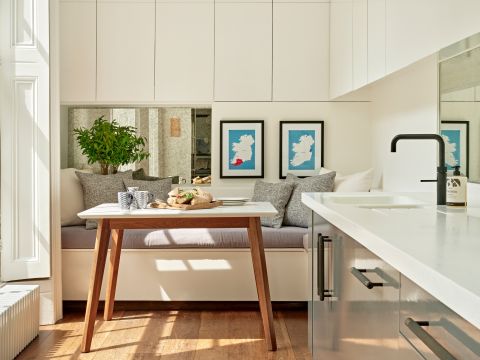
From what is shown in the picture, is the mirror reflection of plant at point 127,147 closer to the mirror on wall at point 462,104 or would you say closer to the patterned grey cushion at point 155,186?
the patterned grey cushion at point 155,186

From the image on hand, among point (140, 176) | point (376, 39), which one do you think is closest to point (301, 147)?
point (140, 176)

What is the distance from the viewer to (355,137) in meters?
5.51

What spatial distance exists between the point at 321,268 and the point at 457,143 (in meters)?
0.91

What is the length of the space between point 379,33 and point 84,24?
2.72m

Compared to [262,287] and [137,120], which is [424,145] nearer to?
[262,287]

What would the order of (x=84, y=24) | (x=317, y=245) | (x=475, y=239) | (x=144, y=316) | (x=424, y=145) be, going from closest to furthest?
(x=475, y=239)
(x=317, y=245)
(x=424, y=145)
(x=144, y=316)
(x=84, y=24)

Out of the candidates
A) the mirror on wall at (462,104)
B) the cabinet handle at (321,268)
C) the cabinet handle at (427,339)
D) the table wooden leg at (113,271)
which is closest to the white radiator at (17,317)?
the table wooden leg at (113,271)

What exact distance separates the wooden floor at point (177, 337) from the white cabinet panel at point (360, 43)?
1671mm

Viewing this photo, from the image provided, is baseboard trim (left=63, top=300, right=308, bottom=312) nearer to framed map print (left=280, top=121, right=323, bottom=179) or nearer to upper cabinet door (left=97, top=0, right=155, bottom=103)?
framed map print (left=280, top=121, right=323, bottom=179)

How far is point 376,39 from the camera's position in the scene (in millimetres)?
3768

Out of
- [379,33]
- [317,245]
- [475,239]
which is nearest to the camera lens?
[475,239]

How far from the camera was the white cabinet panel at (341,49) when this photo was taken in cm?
457

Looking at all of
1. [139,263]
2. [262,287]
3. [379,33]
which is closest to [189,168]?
[139,263]

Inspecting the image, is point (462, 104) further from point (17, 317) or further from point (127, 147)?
point (127, 147)
